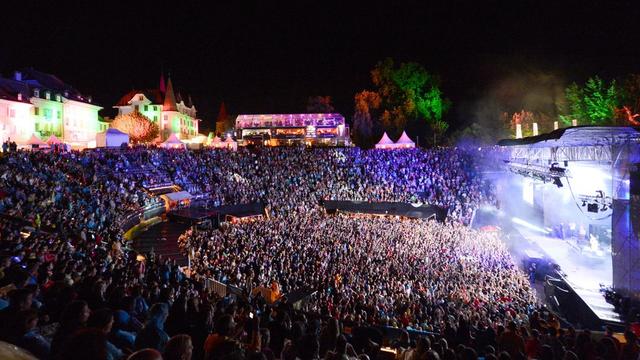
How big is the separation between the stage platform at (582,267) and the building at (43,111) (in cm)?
3590

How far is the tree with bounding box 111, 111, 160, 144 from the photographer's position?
40.2 metres

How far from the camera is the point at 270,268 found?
500 inches

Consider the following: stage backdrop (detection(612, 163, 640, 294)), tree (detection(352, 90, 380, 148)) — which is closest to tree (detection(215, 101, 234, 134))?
tree (detection(352, 90, 380, 148))

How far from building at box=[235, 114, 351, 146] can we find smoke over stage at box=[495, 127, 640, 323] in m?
32.6

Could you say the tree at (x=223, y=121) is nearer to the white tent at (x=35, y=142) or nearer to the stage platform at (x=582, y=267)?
the white tent at (x=35, y=142)

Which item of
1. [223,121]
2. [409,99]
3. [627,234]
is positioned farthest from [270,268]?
[223,121]

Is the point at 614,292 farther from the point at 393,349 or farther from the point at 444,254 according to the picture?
the point at 393,349

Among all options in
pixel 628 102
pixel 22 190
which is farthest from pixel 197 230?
pixel 628 102

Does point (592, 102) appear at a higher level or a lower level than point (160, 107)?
lower

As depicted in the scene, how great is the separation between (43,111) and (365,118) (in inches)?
1233

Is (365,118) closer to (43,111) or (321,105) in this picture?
(321,105)

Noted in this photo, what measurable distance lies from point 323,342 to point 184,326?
1801mm

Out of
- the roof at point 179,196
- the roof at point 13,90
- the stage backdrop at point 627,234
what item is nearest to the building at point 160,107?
the roof at point 13,90

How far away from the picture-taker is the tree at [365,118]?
42.9 m
